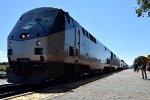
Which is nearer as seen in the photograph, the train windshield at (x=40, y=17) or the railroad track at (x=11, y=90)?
the railroad track at (x=11, y=90)

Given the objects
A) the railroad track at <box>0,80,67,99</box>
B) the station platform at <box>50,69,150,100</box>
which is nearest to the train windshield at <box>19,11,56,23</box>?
the railroad track at <box>0,80,67,99</box>

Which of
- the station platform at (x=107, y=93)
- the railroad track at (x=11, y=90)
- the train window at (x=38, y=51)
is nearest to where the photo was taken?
the station platform at (x=107, y=93)

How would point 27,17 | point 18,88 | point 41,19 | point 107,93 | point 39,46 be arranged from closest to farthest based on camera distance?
point 107,93 → point 39,46 → point 18,88 → point 41,19 → point 27,17

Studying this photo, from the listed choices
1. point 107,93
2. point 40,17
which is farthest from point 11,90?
point 107,93

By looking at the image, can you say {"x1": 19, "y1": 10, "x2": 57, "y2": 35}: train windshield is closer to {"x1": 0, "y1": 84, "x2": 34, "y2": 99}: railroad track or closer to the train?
the train

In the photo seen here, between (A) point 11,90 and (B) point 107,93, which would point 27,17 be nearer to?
(A) point 11,90

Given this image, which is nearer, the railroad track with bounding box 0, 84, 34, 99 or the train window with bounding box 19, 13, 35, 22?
the railroad track with bounding box 0, 84, 34, 99

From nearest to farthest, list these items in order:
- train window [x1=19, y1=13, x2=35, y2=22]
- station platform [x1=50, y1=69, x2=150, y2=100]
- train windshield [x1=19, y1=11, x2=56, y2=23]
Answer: station platform [x1=50, y1=69, x2=150, y2=100] → train windshield [x1=19, y1=11, x2=56, y2=23] → train window [x1=19, y1=13, x2=35, y2=22]

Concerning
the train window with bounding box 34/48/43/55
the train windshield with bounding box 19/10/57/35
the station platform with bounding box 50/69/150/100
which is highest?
the train windshield with bounding box 19/10/57/35

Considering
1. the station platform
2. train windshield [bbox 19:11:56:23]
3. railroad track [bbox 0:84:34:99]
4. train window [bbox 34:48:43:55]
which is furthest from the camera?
train windshield [bbox 19:11:56:23]

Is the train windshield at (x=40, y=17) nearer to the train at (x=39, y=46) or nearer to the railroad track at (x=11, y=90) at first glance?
the train at (x=39, y=46)

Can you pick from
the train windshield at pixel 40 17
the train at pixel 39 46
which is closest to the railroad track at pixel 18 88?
the train at pixel 39 46

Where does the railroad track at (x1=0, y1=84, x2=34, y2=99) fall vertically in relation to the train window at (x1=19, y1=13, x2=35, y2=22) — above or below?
below

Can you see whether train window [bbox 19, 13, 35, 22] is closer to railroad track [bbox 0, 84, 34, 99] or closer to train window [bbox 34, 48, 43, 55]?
train window [bbox 34, 48, 43, 55]
